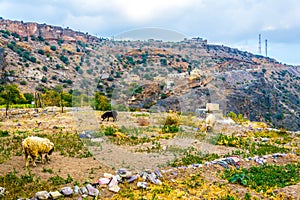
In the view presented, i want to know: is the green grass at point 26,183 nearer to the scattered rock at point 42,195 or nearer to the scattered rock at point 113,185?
the scattered rock at point 42,195

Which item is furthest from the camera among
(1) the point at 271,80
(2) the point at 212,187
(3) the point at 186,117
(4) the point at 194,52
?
(1) the point at 271,80

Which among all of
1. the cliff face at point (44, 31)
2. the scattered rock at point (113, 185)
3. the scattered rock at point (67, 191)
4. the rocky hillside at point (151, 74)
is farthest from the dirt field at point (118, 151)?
the cliff face at point (44, 31)

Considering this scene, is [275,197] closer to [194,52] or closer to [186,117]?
[194,52]

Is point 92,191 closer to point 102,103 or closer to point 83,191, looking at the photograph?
point 83,191

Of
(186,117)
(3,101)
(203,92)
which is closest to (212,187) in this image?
(186,117)

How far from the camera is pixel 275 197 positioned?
7.86 meters

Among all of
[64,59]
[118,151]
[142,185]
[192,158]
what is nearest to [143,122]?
[118,151]

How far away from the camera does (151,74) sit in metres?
16.8

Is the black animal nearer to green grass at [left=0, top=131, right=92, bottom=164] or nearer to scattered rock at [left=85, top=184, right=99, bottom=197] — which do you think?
green grass at [left=0, top=131, right=92, bottom=164]

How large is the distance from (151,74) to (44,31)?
85.6m

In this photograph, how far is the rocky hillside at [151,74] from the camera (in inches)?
631

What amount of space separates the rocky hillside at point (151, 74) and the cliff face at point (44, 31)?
26cm

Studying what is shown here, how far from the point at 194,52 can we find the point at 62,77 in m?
40.7

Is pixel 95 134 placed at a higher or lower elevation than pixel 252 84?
lower
